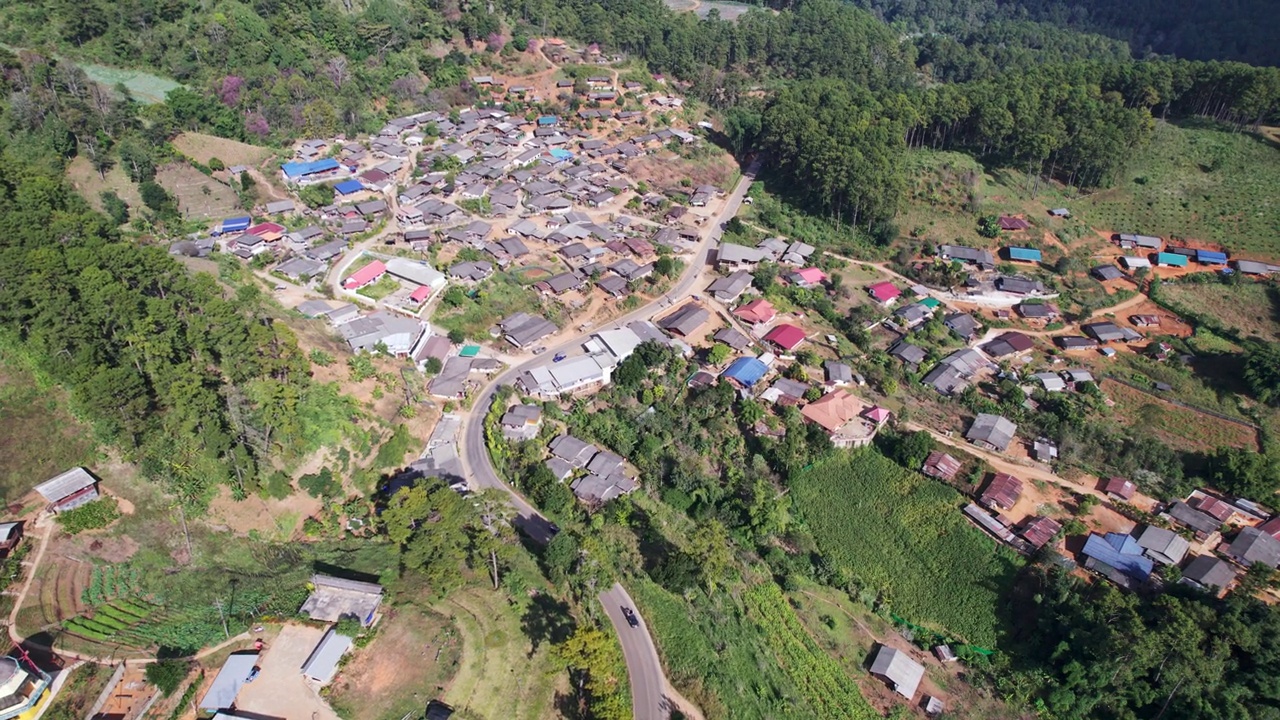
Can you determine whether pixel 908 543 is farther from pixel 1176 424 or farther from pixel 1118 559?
pixel 1176 424

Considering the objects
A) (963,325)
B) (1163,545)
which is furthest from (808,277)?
(1163,545)

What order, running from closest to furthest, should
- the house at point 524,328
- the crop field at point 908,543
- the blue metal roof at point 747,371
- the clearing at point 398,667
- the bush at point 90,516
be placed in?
1. the clearing at point 398,667
2. the bush at point 90,516
3. the crop field at point 908,543
4. the blue metal roof at point 747,371
5. the house at point 524,328

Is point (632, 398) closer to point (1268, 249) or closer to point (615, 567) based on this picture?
point (615, 567)

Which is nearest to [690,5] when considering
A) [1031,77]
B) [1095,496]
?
[1031,77]

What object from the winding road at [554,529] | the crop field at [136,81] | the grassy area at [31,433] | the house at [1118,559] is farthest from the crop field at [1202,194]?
the crop field at [136,81]

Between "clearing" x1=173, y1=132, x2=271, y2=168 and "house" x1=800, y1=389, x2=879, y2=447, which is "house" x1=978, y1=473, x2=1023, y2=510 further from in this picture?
"clearing" x1=173, y1=132, x2=271, y2=168

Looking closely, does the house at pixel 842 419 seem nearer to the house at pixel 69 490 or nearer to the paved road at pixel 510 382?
the paved road at pixel 510 382
